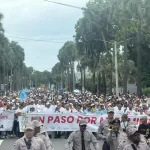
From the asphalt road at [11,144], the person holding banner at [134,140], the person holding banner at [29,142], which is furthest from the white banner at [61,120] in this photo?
the person holding banner at [134,140]

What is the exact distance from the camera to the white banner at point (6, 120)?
21453mm

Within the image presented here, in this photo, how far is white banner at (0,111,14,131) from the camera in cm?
2145

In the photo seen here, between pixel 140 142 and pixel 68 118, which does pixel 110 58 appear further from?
pixel 140 142

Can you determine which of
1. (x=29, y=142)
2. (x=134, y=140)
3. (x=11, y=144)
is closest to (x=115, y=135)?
(x=29, y=142)

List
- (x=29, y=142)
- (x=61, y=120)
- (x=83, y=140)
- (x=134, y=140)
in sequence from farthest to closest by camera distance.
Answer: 1. (x=61, y=120)
2. (x=83, y=140)
3. (x=29, y=142)
4. (x=134, y=140)

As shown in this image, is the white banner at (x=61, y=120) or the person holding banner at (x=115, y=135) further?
the white banner at (x=61, y=120)

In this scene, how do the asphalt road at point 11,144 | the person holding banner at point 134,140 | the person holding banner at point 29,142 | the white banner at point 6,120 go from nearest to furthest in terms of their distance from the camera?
the person holding banner at point 134,140 < the person holding banner at point 29,142 < the asphalt road at point 11,144 < the white banner at point 6,120

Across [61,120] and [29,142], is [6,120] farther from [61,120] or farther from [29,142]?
[29,142]

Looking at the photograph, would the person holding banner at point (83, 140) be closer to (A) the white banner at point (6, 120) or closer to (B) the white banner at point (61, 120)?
(B) the white banner at point (61, 120)

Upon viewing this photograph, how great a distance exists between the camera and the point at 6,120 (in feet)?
70.8

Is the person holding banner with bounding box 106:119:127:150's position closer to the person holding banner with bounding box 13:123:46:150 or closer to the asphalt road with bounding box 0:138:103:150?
the person holding banner with bounding box 13:123:46:150

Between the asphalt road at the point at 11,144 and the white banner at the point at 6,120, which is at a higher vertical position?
the white banner at the point at 6,120

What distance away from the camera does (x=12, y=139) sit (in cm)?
2075

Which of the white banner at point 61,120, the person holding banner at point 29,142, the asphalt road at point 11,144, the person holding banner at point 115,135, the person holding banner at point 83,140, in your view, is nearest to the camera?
the person holding banner at point 29,142
